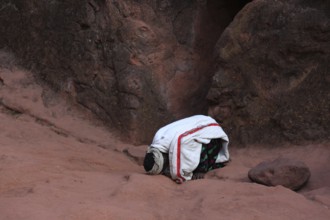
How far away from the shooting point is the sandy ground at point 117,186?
10.3 feet

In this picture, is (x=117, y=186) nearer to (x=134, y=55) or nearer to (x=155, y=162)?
(x=155, y=162)

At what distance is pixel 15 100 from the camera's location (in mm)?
6324

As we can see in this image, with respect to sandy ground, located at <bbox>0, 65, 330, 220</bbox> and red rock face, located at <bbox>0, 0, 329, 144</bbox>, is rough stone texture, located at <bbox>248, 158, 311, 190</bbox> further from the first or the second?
red rock face, located at <bbox>0, 0, 329, 144</bbox>

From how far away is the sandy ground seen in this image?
315 cm

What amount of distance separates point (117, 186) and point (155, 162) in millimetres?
613

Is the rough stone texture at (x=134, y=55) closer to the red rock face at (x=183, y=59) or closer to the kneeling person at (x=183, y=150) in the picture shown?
the red rock face at (x=183, y=59)

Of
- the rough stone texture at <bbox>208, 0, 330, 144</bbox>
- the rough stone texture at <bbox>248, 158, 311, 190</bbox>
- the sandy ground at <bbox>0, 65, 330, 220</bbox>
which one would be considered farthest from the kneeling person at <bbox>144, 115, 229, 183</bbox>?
the rough stone texture at <bbox>208, 0, 330, 144</bbox>

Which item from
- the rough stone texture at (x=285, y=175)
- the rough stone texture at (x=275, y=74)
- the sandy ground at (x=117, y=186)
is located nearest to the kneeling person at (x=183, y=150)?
the sandy ground at (x=117, y=186)

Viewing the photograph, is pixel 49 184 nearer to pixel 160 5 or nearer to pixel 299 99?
pixel 299 99

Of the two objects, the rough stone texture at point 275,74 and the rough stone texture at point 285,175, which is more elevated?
the rough stone texture at point 275,74

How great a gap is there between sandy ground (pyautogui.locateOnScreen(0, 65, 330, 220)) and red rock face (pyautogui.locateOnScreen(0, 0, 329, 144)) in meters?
0.36

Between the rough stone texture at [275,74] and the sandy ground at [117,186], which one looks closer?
the sandy ground at [117,186]

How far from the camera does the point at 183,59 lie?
6.30 meters

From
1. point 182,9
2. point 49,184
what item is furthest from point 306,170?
point 182,9
